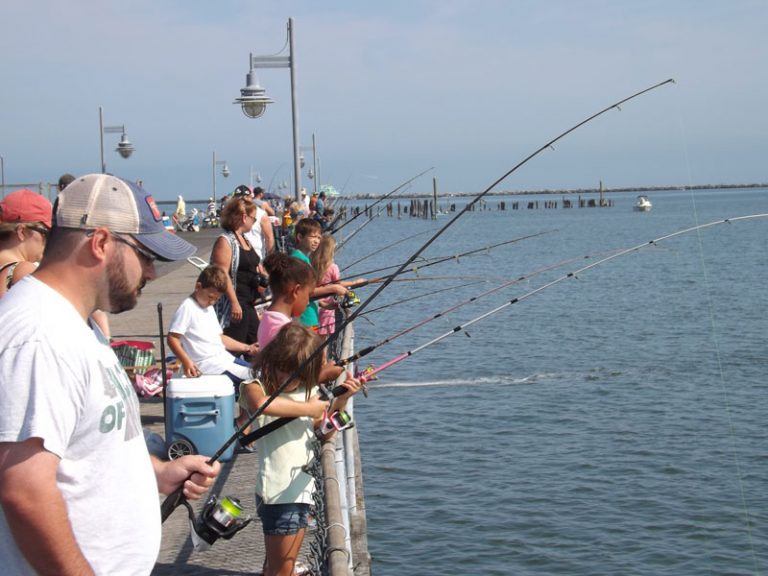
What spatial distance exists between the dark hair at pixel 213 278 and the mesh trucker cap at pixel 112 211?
3.96 m

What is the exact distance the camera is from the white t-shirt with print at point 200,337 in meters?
6.32

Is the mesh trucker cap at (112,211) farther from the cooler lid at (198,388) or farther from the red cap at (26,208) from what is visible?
the cooler lid at (198,388)

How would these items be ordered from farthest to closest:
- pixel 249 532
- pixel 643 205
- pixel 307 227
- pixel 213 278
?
pixel 643 205 < pixel 307 227 < pixel 213 278 < pixel 249 532

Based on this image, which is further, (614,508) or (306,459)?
(614,508)

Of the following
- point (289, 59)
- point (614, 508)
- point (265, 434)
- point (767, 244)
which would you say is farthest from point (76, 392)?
point (767, 244)

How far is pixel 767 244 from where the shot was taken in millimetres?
56844

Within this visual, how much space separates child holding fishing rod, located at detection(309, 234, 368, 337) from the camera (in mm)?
7422

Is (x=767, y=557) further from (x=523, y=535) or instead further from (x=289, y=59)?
(x=289, y=59)

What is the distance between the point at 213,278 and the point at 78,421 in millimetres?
4270

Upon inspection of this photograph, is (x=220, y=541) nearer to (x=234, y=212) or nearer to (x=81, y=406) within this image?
(x=234, y=212)

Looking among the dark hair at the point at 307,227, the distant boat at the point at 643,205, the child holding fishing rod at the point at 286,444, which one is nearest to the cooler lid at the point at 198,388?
the child holding fishing rod at the point at 286,444

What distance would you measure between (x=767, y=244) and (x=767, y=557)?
51.3 meters

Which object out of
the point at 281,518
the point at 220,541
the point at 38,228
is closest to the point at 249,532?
the point at 220,541

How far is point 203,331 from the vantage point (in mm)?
6328
